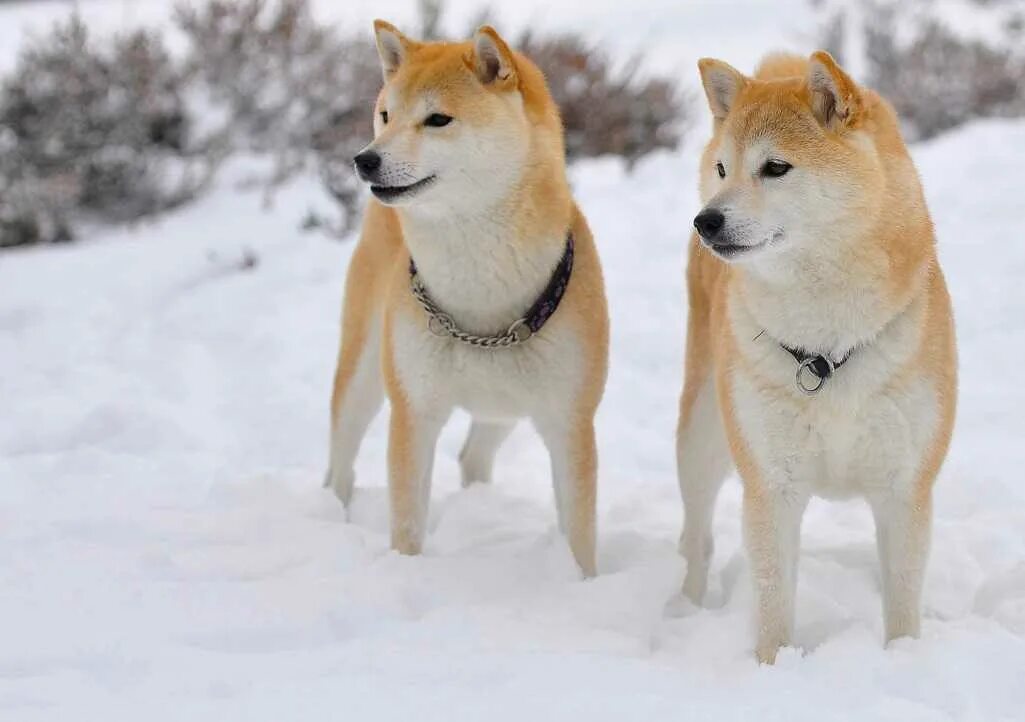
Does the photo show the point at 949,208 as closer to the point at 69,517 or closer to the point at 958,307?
the point at 958,307

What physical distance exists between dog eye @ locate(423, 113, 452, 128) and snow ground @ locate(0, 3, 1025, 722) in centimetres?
115

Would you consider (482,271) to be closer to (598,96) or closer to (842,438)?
(842,438)

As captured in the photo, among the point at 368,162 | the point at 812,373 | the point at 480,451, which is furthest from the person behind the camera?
the point at 480,451

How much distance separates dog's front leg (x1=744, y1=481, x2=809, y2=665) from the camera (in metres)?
2.63

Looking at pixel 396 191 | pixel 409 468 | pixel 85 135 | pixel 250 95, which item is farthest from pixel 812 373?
pixel 250 95

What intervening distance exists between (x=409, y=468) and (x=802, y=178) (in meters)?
1.40

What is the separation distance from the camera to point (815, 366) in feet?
8.30

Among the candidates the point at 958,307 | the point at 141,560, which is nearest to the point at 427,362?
the point at 141,560

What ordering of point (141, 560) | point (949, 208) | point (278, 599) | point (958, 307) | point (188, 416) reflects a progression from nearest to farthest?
point (278, 599) → point (141, 560) → point (188, 416) → point (958, 307) → point (949, 208)

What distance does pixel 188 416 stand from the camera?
4.77m

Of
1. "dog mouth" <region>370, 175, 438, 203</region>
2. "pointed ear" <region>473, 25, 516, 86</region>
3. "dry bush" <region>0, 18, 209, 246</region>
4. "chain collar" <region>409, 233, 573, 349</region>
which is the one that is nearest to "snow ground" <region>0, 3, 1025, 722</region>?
"chain collar" <region>409, 233, 573, 349</region>

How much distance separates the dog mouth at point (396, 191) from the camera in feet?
9.77

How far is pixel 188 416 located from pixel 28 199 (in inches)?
131

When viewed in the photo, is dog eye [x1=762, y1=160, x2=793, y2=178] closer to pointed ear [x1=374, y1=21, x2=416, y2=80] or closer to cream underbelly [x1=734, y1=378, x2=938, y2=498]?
cream underbelly [x1=734, y1=378, x2=938, y2=498]
